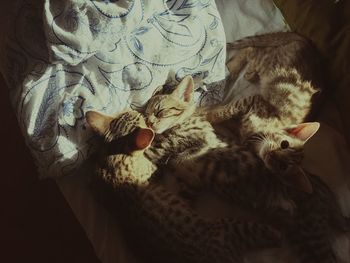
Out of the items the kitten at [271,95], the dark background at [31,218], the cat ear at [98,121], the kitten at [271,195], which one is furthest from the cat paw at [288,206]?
→ the dark background at [31,218]

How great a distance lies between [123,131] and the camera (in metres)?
1.26

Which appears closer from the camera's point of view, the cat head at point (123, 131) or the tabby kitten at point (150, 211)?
the tabby kitten at point (150, 211)

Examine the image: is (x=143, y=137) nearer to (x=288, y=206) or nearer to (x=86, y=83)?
(x=86, y=83)

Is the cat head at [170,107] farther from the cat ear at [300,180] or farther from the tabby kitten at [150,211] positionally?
the cat ear at [300,180]

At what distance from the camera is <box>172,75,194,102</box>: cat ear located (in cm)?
131

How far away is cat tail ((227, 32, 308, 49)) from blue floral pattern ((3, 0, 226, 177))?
168 millimetres

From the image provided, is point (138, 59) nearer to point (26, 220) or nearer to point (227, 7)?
point (227, 7)

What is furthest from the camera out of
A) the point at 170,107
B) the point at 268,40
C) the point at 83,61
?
the point at 268,40

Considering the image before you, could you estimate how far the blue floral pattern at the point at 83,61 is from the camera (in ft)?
3.76

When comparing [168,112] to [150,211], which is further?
[168,112]

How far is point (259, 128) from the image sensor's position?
130 cm

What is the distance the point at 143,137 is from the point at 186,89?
0.64 feet

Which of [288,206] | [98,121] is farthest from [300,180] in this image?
[98,121]

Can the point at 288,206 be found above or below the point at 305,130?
below
